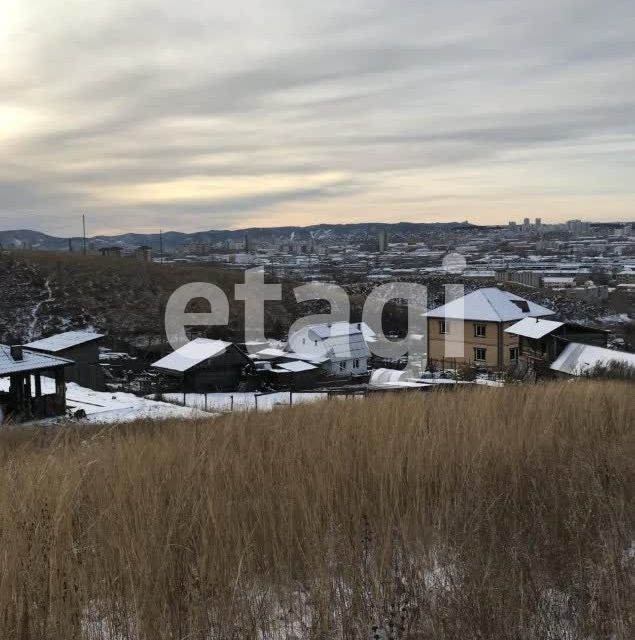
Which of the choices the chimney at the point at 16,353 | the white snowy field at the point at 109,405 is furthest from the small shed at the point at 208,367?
the chimney at the point at 16,353

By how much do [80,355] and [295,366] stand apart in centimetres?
1004

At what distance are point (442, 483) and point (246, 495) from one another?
79cm

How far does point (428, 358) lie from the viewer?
120ft

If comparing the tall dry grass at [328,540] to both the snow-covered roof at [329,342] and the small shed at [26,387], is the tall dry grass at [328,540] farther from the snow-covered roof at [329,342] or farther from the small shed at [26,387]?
the snow-covered roof at [329,342]

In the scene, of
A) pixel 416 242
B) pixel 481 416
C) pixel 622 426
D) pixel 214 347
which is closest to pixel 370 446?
pixel 481 416

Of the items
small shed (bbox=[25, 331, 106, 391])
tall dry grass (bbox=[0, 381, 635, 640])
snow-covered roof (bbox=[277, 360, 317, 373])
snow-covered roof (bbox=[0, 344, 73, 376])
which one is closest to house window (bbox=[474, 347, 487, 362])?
snow-covered roof (bbox=[277, 360, 317, 373])

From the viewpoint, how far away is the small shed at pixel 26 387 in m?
16.1

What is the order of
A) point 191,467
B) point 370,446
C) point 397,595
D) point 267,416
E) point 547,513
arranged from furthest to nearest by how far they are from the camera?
point 267,416 < point 370,446 < point 191,467 < point 547,513 < point 397,595

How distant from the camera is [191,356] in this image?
96.0 feet

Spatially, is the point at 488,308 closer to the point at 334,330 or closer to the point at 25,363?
the point at 334,330

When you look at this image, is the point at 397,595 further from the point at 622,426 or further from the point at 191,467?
the point at 622,426

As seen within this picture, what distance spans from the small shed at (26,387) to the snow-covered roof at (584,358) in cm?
1473

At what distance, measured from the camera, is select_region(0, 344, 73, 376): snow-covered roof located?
628 inches

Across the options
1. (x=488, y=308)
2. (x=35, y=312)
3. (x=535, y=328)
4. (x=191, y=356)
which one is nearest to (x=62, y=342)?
(x=191, y=356)
